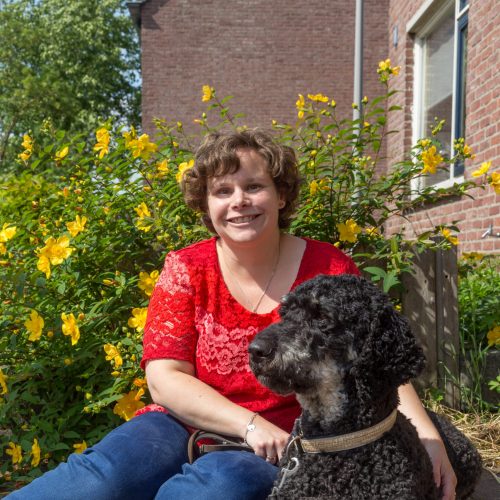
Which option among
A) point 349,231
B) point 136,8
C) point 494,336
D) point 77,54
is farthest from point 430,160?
point 77,54

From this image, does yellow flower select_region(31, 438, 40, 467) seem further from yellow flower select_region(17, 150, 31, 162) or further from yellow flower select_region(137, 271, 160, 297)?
yellow flower select_region(17, 150, 31, 162)

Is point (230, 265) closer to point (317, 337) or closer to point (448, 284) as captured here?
point (317, 337)

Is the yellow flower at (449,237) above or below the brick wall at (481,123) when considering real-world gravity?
below

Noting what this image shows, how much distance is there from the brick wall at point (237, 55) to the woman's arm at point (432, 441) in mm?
15366

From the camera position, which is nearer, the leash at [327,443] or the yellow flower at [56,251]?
the leash at [327,443]

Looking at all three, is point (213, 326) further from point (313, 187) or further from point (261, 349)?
point (313, 187)

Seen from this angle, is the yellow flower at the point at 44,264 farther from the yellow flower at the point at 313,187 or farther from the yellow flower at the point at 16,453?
the yellow flower at the point at 313,187

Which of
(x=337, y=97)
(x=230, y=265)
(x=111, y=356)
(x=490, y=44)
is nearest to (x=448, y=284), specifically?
(x=230, y=265)

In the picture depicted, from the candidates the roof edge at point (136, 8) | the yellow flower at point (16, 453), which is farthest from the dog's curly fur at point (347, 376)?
the roof edge at point (136, 8)

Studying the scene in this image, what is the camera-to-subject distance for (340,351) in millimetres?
1831

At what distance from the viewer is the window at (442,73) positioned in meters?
7.11

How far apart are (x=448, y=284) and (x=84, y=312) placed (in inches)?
80.5

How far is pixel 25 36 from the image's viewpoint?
96.0 feet

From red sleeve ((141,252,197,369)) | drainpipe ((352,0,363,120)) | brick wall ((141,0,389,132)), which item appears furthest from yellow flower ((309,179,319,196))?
brick wall ((141,0,389,132))
